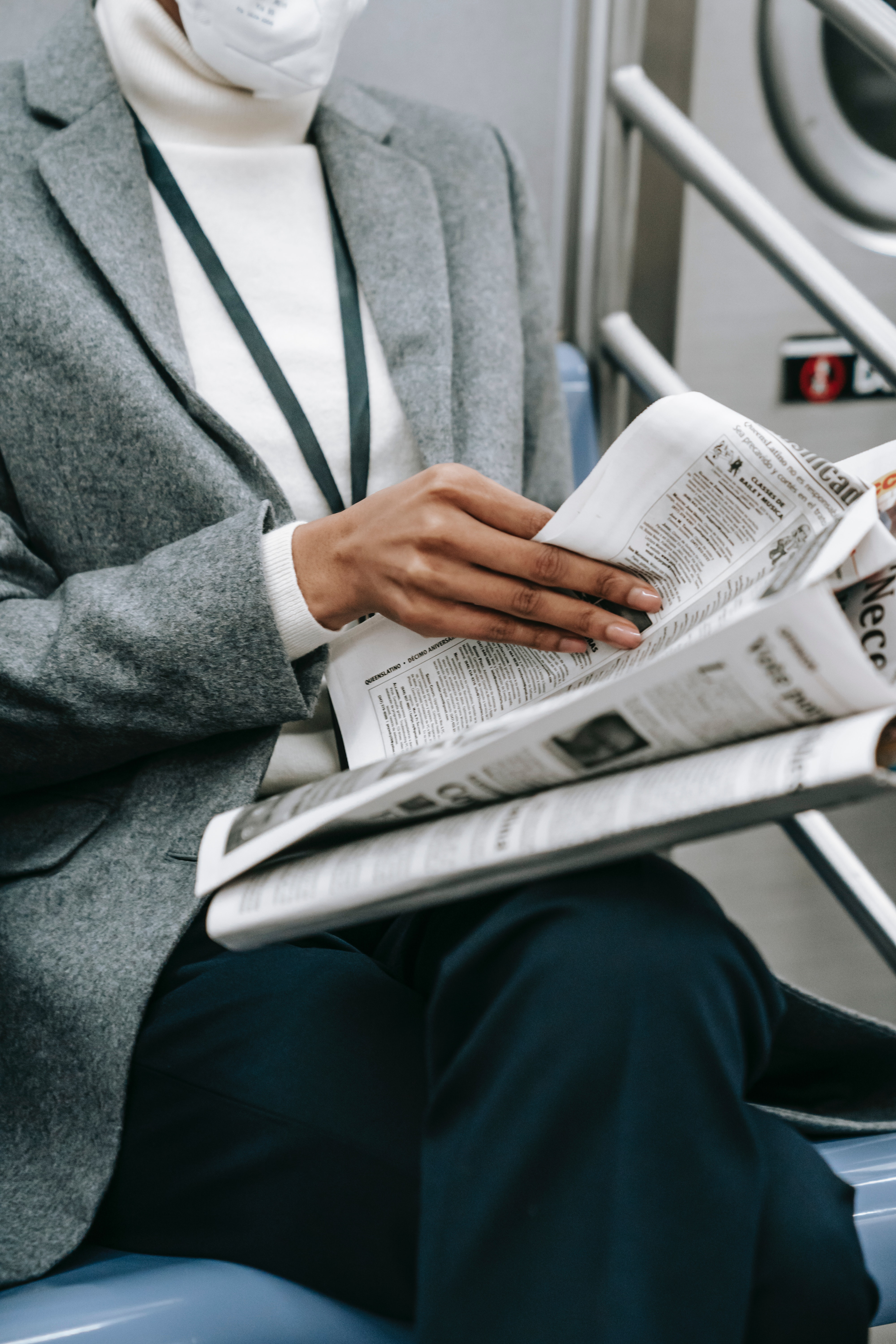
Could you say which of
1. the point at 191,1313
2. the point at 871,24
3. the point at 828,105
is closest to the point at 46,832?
the point at 191,1313

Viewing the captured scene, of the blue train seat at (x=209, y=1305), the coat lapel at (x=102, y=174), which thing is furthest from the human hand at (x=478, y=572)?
the blue train seat at (x=209, y=1305)

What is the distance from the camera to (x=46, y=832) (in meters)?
0.68

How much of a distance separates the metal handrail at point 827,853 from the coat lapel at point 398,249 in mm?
231

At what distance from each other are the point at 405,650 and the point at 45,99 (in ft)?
1.77

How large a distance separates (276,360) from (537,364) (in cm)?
25

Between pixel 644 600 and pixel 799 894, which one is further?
pixel 799 894

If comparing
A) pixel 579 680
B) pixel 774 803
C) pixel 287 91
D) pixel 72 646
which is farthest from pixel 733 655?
pixel 287 91

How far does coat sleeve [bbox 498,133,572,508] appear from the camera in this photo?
0.90m

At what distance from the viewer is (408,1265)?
1.68 feet

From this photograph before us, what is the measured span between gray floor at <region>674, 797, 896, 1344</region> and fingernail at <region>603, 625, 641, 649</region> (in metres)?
0.79

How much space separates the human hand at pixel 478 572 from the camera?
20.9 inches

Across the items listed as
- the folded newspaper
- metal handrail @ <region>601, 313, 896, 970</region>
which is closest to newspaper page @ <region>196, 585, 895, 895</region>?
the folded newspaper

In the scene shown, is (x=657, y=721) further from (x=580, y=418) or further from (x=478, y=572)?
(x=580, y=418)

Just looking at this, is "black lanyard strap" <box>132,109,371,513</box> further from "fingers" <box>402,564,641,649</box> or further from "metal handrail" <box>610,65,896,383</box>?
"metal handrail" <box>610,65,896,383</box>
